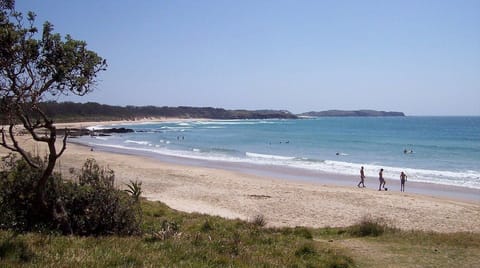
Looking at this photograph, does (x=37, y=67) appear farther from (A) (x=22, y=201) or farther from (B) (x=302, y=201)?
(B) (x=302, y=201)

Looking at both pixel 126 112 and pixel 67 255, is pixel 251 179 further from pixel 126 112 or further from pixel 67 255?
pixel 126 112

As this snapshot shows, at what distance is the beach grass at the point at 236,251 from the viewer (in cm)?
527

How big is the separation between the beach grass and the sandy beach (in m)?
6.52

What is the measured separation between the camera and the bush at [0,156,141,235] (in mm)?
7258

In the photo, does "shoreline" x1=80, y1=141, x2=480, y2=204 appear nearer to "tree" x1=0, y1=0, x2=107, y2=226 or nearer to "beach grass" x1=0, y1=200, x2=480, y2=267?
"beach grass" x1=0, y1=200, x2=480, y2=267

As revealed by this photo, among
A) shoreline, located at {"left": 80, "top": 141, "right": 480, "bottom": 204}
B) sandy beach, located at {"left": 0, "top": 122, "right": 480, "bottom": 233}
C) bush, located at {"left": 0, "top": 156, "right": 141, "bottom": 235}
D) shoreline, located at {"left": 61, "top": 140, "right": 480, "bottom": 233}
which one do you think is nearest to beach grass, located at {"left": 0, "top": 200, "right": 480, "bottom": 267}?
bush, located at {"left": 0, "top": 156, "right": 141, "bottom": 235}

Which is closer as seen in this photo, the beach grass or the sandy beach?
the beach grass

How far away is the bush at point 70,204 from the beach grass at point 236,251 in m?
0.75

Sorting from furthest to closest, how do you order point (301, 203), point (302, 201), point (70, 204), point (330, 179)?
point (330, 179) < point (302, 201) < point (301, 203) < point (70, 204)

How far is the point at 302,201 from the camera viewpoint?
65.5ft

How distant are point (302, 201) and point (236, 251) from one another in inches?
546

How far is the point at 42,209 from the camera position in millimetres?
7277

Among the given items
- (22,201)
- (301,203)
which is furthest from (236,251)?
(301,203)

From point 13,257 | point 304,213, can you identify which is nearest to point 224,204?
point 304,213
